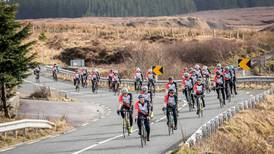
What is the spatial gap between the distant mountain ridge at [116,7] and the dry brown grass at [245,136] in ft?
420

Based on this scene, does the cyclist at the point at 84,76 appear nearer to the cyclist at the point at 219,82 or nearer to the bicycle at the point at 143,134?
the cyclist at the point at 219,82

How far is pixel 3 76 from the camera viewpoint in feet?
82.6

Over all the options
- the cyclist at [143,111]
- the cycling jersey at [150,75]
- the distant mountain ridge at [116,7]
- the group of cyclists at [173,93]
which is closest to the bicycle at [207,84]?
the group of cyclists at [173,93]

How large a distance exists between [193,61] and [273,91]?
98.1 ft

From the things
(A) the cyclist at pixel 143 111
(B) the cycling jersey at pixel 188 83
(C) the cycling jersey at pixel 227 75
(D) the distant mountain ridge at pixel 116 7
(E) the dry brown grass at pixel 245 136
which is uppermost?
(D) the distant mountain ridge at pixel 116 7

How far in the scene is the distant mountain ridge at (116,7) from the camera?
154 m

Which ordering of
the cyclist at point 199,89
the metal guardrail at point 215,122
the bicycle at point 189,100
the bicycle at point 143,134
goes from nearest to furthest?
the metal guardrail at point 215,122 → the bicycle at point 143,134 → the cyclist at point 199,89 → the bicycle at point 189,100

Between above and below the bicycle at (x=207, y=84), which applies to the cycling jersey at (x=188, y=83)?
above

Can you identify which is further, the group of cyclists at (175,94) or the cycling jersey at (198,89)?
the cycling jersey at (198,89)

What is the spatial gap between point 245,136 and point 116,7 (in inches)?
5418

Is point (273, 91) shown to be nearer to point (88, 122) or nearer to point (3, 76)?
point (88, 122)

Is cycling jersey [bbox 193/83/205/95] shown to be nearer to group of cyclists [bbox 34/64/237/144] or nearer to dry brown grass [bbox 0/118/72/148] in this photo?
group of cyclists [bbox 34/64/237/144]

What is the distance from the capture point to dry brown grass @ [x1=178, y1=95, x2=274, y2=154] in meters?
18.1

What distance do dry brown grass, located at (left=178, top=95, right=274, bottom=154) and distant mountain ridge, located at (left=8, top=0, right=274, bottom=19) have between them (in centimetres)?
12806
